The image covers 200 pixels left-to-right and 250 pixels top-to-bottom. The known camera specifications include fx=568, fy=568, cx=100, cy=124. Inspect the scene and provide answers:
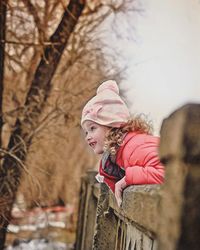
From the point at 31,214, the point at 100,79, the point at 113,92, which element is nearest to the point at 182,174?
the point at 113,92

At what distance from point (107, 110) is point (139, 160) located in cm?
58

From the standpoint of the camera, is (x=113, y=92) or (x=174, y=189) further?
(x=113, y=92)

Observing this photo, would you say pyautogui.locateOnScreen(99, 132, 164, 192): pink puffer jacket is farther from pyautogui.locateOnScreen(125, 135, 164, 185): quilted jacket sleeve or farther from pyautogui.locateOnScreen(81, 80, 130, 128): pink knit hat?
pyautogui.locateOnScreen(81, 80, 130, 128): pink knit hat

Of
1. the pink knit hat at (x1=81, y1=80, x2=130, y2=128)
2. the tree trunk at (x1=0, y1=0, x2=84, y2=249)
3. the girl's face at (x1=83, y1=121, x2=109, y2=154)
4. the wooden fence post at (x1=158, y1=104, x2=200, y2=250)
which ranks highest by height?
the tree trunk at (x1=0, y1=0, x2=84, y2=249)

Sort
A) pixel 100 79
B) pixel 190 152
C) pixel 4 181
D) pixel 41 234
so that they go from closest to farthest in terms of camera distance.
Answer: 1. pixel 190 152
2. pixel 4 181
3. pixel 100 79
4. pixel 41 234

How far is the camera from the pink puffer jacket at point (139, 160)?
2223mm

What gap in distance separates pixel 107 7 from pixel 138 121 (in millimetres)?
6455

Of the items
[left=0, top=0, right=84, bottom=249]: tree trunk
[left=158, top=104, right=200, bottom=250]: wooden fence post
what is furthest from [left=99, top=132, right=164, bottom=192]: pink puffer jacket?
[left=0, top=0, right=84, bottom=249]: tree trunk

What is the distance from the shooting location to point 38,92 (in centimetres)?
830

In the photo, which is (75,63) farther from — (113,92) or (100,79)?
(113,92)

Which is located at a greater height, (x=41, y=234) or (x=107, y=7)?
(x=107, y=7)

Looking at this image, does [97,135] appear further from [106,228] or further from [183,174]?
[183,174]

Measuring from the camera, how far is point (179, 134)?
3.66 ft

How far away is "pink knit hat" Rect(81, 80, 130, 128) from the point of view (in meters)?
2.90
